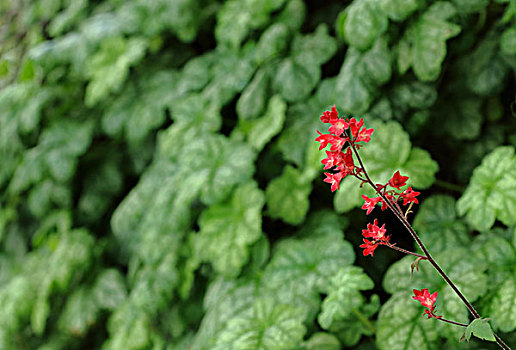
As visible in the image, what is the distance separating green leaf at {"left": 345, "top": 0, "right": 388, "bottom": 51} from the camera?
1625mm

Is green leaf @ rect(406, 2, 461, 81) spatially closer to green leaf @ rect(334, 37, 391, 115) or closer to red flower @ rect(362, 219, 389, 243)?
green leaf @ rect(334, 37, 391, 115)

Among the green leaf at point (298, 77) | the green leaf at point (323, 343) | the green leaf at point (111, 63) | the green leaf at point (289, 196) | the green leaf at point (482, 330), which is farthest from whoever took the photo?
the green leaf at point (111, 63)

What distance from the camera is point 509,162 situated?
1330 mm

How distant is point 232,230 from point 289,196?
0.25m

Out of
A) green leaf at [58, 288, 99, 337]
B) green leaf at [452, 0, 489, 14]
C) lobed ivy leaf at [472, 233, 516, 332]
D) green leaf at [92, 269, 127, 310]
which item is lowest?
green leaf at [58, 288, 99, 337]

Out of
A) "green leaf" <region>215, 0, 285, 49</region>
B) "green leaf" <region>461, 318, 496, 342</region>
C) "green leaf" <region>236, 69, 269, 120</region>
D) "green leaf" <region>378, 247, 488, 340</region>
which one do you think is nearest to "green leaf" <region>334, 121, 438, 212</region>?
"green leaf" <region>378, 247, 488, 340</region>

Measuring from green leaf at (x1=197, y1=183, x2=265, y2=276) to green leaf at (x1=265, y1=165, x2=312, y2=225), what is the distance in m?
0.08

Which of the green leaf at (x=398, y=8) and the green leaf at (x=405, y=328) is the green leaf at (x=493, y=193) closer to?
the green leaf at (x=405, y=328)

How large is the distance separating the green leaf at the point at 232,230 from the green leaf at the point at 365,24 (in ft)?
2.06

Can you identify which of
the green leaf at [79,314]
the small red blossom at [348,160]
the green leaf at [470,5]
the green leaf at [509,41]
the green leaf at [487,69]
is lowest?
the green leaf at [79,314]

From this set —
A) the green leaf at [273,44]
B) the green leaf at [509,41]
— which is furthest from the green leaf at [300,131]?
the green leaf at [509,41]

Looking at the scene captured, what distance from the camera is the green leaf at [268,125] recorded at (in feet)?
6.16

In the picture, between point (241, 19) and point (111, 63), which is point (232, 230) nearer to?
point (241, 19)

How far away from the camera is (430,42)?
1596 mm
